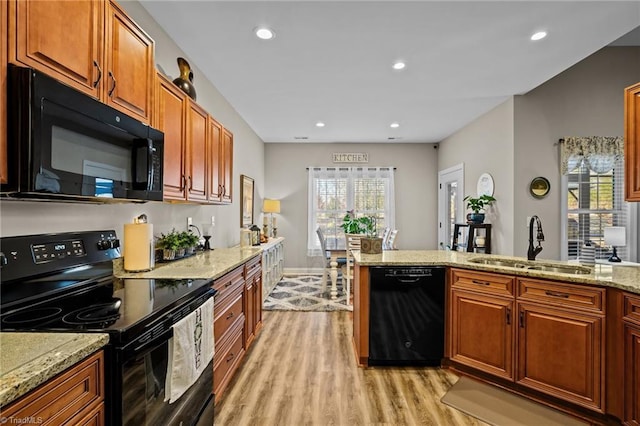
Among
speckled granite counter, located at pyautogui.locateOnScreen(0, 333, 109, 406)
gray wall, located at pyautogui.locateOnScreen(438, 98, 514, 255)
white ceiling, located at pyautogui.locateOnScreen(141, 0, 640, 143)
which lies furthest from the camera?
gray wall, located at pyautogui.locateOnScreen(438, 98, 514, 255)

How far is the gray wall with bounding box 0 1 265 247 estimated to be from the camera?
4.54 ft

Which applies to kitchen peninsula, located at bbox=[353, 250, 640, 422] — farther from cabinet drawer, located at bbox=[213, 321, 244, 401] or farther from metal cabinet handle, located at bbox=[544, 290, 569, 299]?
cabinet drawer, located at bbox=[213, 321, 244, 401]

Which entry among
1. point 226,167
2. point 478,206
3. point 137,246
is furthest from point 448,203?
point 137,246

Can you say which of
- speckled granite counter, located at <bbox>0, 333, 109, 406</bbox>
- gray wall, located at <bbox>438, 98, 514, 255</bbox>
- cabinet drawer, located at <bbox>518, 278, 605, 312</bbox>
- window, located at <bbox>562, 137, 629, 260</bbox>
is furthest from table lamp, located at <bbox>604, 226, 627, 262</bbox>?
speckled granite counter, located at <bbox>0, 333, 109, 406</bbox>

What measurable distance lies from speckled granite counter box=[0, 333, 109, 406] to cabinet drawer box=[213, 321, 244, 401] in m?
1.19

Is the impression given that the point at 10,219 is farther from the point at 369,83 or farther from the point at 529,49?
the point at 529,49

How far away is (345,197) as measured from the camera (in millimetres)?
6504

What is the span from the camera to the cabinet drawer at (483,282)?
2254mm

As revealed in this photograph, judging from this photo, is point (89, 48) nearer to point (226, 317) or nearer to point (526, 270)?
point (226, 317)

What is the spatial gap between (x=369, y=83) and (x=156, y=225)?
266 centimetres

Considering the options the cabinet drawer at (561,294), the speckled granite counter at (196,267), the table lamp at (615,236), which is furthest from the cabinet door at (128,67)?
the table lamp at (615,236)

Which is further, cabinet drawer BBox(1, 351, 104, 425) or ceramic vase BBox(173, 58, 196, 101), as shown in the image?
ceramic vase BBox(173, 58, 196, 101)

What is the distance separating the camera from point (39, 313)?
3.92 ft

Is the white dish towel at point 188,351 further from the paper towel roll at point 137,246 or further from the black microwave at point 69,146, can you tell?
the black microwave at point 69,146
